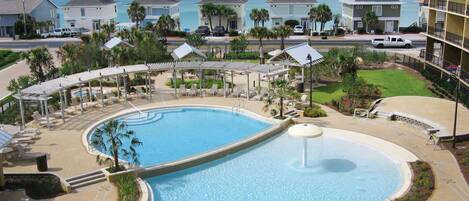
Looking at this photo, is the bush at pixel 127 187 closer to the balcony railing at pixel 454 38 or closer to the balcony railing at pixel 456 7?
the balcony railing at pixel 454 38

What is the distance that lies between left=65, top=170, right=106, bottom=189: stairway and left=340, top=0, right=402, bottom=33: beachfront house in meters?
62.1

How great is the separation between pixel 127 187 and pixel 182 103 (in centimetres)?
1713

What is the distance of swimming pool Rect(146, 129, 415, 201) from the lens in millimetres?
24016

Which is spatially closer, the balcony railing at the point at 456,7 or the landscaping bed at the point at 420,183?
the landscaping bed at the point at 420,183

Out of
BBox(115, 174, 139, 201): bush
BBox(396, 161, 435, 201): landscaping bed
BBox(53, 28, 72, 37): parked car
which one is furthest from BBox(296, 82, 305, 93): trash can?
BBox(53, 28, 72, 37): parked car

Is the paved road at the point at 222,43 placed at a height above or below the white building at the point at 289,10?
below

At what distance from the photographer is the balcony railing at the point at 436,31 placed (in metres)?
46.9

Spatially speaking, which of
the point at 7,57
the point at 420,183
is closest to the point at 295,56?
the point at 420,183

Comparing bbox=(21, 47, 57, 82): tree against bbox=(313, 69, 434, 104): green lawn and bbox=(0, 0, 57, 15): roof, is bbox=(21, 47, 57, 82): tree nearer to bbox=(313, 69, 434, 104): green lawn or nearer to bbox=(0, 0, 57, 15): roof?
bbox=(313, 69, 434, 104): green lawn

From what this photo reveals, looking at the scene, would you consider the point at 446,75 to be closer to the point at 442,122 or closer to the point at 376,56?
the point at 376,56

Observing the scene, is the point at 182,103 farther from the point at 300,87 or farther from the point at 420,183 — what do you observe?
the point at 420,183

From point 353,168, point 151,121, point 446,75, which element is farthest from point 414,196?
point 446,75

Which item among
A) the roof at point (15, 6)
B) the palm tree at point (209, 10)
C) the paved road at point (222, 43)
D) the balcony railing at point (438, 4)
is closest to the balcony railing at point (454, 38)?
the balcony railing at point (438, 4)

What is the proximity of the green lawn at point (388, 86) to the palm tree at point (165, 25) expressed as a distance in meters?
32.2
